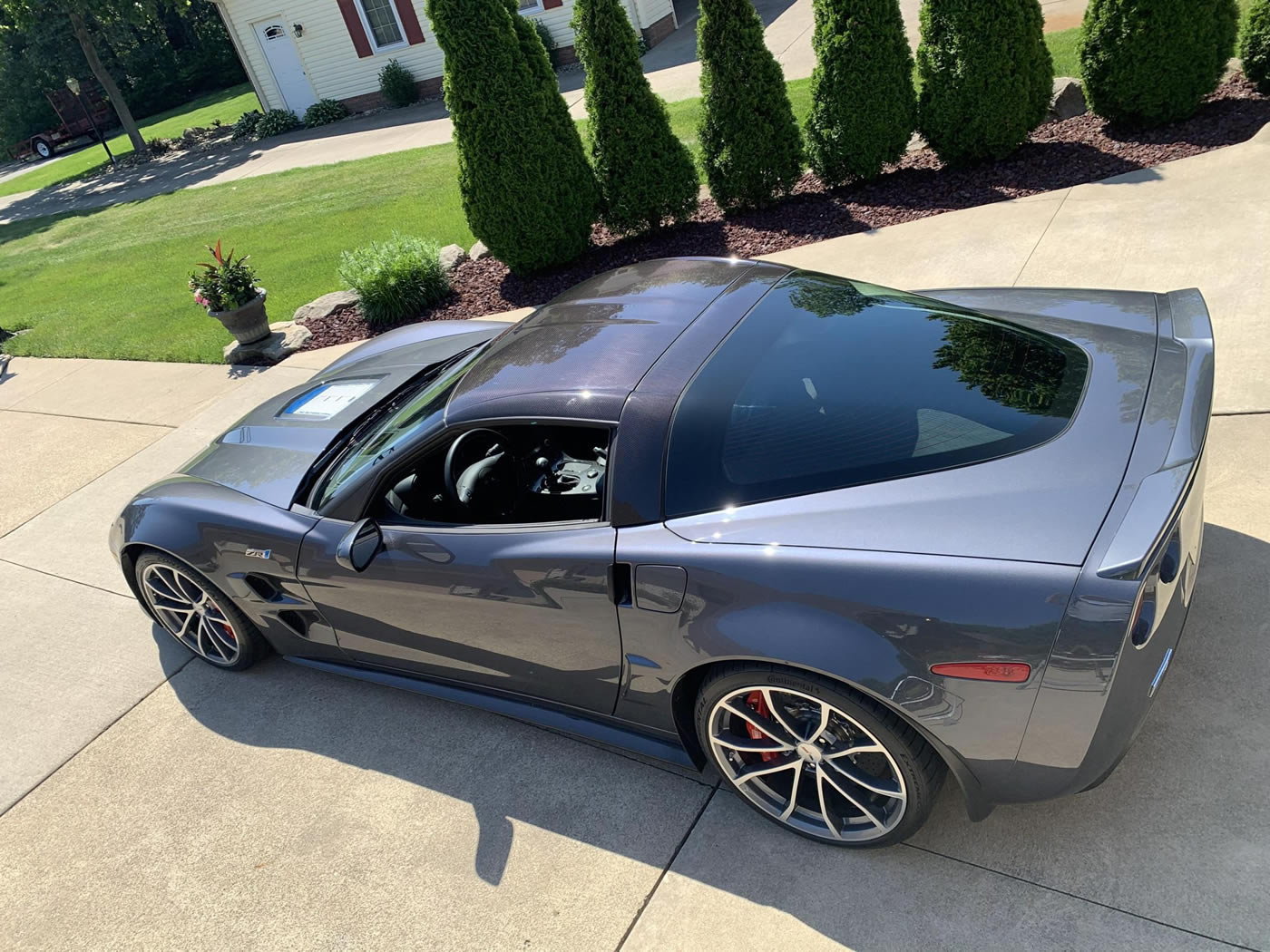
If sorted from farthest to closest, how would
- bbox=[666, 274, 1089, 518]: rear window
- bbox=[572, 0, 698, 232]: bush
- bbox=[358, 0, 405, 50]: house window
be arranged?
1. bbox=[358, 0, 405, 50]: house window
2. bbox=[572, 0, 698, 232]: bush
3. bbox=[666, 274, 1089, 518]: rear window

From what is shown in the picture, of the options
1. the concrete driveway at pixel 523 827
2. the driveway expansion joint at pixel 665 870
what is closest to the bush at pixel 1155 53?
the concrete driveway at pixel 523 827

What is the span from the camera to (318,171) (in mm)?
16250

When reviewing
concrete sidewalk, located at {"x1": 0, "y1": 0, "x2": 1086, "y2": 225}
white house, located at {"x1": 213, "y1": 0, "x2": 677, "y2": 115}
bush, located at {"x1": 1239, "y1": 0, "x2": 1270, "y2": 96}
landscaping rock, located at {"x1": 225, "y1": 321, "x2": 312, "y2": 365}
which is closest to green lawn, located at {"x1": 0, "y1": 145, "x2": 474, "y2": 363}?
landscaping rock, located at {"x1": 225, "y1": 321, "x2": 312, "y2": 365}

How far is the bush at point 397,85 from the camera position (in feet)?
69.6

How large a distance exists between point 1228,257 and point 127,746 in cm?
638

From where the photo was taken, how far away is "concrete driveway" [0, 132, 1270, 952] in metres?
2.40

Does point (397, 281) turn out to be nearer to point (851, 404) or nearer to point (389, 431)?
point (389, 431)

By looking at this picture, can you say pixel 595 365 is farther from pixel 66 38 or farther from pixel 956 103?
pixel 66 38

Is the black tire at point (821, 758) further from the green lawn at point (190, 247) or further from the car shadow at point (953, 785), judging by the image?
the green lawn at point (190, 247)

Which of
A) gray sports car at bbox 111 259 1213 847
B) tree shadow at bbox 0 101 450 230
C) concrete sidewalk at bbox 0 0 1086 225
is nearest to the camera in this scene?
gray sports car at bbox 111 259 1213 847

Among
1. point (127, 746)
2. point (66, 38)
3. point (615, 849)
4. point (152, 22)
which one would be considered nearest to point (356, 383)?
point (127, 746)

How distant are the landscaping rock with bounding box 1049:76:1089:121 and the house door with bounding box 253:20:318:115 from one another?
2018 centimetres

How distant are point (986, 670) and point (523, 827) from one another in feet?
5.49

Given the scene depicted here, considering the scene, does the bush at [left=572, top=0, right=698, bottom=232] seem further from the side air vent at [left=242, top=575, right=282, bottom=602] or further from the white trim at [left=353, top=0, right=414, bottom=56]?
the white trim at [left=353, top=0, right=414, bottom=56]
